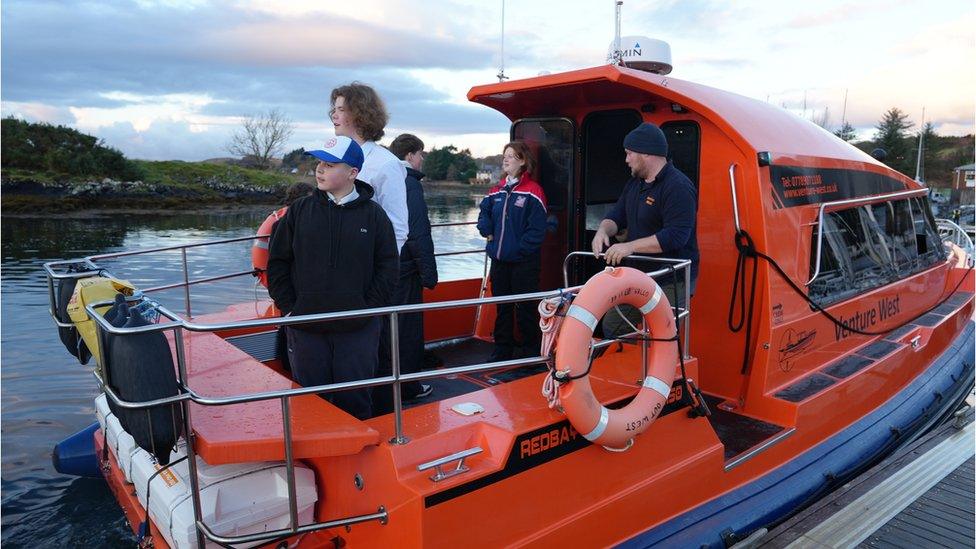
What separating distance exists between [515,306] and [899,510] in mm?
2750

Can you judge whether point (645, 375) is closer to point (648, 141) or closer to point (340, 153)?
point (648, 141)

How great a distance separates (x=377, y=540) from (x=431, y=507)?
0.33 m

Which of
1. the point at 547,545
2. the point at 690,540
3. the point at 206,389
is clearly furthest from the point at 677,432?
the point at 206,389

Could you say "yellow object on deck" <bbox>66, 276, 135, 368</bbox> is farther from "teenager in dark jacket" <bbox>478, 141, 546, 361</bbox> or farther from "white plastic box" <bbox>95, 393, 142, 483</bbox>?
"teenager in dark jacket" <bbox>478, 141, 546, 361</bbox>

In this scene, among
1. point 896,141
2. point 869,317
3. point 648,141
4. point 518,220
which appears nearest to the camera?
point 648,141

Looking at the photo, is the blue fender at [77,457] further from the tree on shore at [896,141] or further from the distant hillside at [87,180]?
the tree on shore at [896,141]

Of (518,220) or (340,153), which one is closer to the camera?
(340,153)

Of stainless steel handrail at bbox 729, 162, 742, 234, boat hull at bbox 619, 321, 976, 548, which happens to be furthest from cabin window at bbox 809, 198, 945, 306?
boat hull at bbox 619, 321, 976, 548

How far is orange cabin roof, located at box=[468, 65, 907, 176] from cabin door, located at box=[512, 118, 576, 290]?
0.38ft

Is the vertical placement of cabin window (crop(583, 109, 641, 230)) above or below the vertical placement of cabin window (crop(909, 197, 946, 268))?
above

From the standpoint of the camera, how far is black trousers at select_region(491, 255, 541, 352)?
4.69m

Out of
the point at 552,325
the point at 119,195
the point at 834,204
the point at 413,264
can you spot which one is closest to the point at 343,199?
the point at 552,325

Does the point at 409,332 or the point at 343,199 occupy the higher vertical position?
the point at 343,199

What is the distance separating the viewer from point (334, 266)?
2771 millimetres
